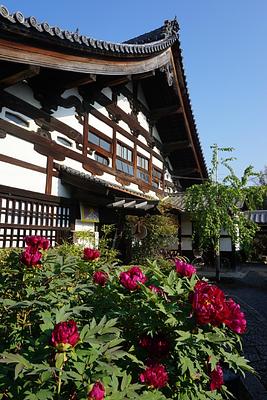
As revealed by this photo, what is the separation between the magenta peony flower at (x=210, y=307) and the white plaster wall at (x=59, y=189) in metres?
5.68

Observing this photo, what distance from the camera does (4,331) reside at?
6.80 feet

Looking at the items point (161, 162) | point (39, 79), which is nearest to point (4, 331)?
point (39, 79)

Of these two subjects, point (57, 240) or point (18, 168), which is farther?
point (57, 240)

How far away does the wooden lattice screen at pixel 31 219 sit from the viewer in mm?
5719

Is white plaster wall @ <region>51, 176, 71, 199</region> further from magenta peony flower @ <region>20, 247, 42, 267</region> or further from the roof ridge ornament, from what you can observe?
the roof ridge ornament

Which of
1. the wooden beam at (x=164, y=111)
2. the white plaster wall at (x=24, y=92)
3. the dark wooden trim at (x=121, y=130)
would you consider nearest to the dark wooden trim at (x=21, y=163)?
the white plaster wall at (x=24, y=92)

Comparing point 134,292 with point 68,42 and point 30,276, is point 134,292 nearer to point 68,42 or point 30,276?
point 30,276

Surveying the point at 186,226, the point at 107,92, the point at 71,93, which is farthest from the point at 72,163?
the point at 186,226

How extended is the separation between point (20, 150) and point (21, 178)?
56cm

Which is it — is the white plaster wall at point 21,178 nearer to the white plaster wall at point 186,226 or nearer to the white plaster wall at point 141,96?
the white plaster wall at point 141,96

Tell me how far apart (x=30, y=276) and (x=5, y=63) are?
14.8ft

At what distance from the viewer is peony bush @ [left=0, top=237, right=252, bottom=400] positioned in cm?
146

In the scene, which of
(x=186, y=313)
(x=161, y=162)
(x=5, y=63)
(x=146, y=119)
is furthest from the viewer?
(x=161, y=162)

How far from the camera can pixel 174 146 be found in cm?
1408
